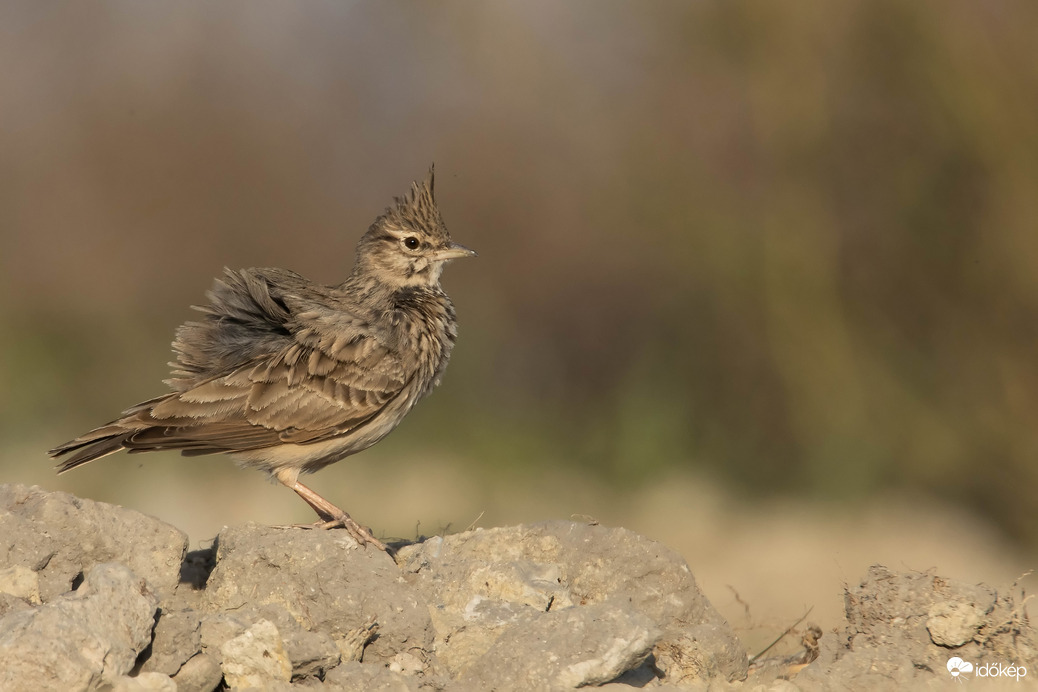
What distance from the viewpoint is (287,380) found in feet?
19.1

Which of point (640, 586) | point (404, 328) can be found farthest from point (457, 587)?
point (404, 328)

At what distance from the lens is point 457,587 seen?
4633 mm

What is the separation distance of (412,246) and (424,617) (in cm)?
281

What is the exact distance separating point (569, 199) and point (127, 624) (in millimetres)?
8297

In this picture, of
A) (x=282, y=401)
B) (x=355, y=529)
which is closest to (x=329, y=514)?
(x=355, y=529)

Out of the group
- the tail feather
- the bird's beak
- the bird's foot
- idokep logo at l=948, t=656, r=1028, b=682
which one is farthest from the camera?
the bird's beak

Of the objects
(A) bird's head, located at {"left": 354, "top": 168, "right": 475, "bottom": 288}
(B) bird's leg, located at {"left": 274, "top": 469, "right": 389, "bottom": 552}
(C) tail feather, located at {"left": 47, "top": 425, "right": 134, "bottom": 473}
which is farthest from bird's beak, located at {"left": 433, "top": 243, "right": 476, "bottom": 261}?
(C) tail feather, located at {"left": 47, "top": 425, "right": 134, "bottom": 473}

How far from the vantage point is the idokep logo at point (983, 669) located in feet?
14.2

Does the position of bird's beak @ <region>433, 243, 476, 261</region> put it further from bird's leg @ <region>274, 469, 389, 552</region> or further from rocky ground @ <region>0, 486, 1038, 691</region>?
rocky ground @ <region>0, 486, 1038, 691</region>

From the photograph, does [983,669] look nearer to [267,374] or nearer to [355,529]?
[355,529]

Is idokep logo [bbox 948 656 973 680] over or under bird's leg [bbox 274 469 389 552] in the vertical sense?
under

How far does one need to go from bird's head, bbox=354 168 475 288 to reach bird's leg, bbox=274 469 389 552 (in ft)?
4.33

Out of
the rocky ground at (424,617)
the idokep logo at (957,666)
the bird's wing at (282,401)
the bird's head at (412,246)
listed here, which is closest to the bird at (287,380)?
the bird's wing at (282,401)

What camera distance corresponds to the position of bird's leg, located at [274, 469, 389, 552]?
17.1ft
